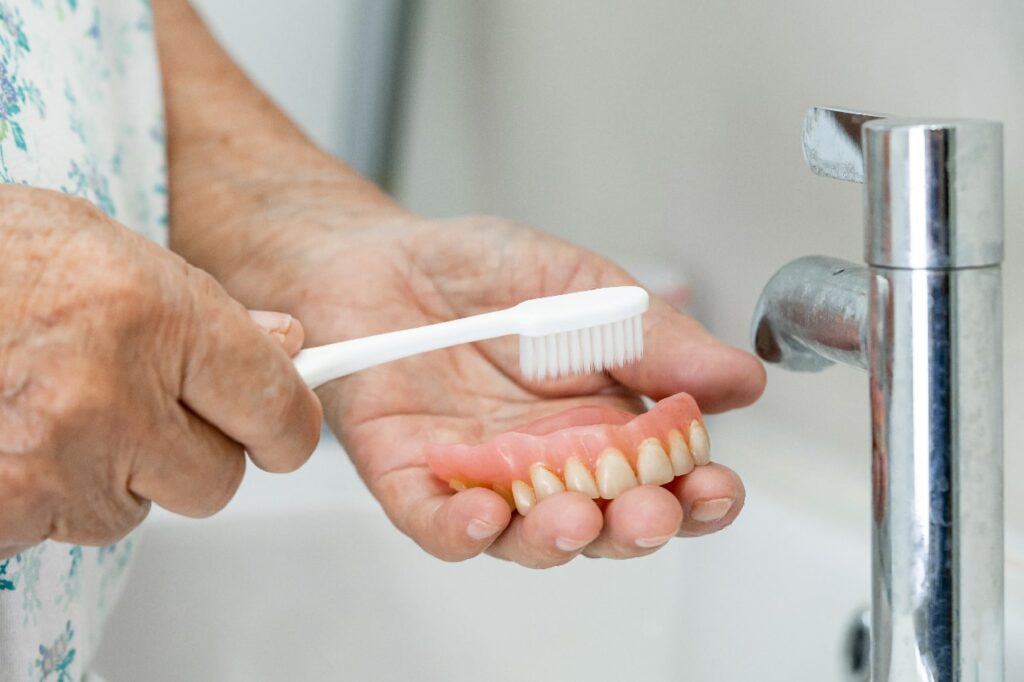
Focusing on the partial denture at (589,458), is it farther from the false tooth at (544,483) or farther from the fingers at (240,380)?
the fingers at (240,380)

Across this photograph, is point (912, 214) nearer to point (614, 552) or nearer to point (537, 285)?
point (614, 552)

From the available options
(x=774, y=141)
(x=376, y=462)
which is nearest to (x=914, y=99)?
(x=774, y=141)

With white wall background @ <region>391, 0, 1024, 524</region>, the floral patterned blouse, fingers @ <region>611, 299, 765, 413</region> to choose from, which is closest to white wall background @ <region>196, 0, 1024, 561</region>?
white wall background @ <region>391, 0, 1024, 524</region>

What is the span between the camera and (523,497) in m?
0.51

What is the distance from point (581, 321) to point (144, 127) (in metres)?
0.38

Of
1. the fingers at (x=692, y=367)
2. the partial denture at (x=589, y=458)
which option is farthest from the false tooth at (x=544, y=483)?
the fingers at (x=692, y=367)

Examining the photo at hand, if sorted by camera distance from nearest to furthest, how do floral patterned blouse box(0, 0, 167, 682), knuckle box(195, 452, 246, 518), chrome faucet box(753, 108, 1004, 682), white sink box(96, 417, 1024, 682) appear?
chrome faucet box(753, 108, 1004, 682) < knuckle box(195, 452, 246, 518) < floral patterned blouse box(0, 0, 167, 682) < white sink box(96, 417, 1024, 682)

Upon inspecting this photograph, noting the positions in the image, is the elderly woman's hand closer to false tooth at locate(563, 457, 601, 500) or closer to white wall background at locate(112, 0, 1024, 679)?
false tooth at locate(563, 457, 601, 500)

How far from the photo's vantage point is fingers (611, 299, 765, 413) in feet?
1.88

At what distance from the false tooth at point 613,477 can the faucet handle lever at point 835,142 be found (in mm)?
166

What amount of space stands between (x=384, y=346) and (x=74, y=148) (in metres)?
0.24

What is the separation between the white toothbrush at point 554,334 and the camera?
1.72 feet

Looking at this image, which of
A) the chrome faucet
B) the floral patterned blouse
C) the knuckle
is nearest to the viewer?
the chrome faucet

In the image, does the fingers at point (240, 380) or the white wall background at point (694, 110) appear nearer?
the fingers at point (240, 380)
